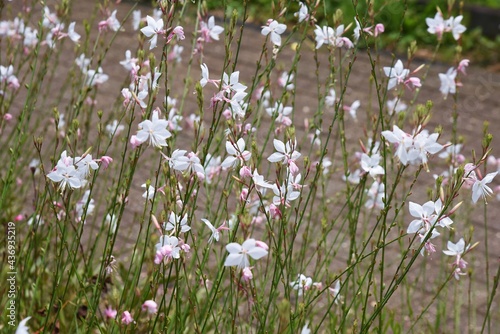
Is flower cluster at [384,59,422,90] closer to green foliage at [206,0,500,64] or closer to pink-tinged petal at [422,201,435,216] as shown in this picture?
pink-tinged petal at [422,201,435,216]

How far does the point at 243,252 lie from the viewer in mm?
1730

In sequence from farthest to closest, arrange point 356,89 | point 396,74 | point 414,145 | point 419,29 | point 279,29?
point 419,29
point 356,89
point 396,74
point 279,29
point 414,145

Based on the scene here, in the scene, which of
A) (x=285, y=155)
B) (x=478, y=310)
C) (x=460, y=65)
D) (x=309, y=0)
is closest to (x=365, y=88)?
(x=478, y=310)

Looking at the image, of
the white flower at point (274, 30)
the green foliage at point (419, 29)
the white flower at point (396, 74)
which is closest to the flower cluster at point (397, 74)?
the white flower at point (396, 74)

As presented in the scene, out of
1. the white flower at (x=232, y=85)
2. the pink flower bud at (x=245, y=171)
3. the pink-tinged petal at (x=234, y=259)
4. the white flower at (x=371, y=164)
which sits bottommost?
the pink-tinged petal at (x=234, y=259)

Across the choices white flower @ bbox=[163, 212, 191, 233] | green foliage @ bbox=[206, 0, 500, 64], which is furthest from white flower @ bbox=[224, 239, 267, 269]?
green foliage @ bbox=[206, 0, 500, 64]

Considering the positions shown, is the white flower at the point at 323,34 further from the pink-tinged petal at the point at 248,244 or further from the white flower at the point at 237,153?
the pink-tinged petal at the point at 248,244

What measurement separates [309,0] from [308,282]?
2.60 ft

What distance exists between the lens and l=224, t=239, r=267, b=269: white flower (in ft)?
5.57

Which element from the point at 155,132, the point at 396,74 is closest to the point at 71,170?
the point at 155,132

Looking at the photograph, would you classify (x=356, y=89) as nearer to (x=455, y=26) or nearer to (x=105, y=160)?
(x=455, y=26)

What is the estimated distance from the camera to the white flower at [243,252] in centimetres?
170

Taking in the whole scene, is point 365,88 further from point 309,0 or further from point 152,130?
point 152,130

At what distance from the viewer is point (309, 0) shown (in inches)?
102
